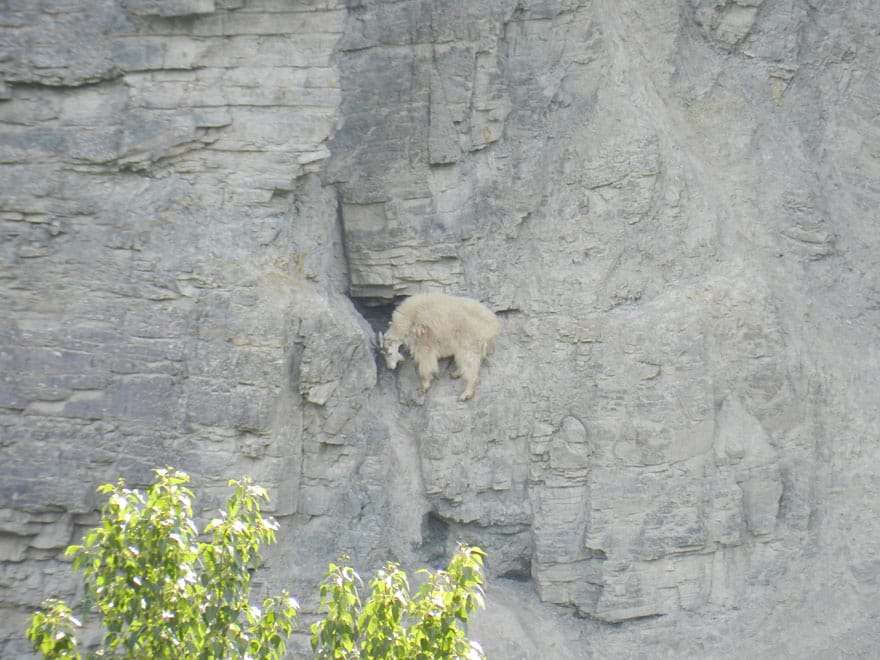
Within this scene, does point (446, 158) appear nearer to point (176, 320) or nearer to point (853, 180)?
point (176, 320)

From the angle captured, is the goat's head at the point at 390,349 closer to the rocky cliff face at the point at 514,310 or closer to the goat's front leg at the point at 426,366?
the goat's front leg at the point at 426,366

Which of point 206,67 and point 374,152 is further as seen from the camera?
point 374,152

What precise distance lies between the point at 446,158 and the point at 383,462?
8.84 feet

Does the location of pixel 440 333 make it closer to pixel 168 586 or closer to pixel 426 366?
pixel 426 366

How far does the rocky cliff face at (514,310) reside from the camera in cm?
995

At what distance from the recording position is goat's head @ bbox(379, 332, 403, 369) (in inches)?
436

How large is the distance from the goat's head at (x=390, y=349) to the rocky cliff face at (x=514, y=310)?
32 centimetres

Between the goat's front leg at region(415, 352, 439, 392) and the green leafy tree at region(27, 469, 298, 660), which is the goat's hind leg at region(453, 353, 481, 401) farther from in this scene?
the green leafy tree at region(27, 469, 298, 660)

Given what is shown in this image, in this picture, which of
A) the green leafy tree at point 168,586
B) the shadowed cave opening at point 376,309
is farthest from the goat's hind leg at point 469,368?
the green leafy tree at point 168,586

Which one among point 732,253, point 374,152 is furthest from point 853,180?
point 374,152

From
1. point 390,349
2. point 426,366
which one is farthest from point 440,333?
point 390,349

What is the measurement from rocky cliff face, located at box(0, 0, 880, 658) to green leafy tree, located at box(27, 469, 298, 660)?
3.44 metres

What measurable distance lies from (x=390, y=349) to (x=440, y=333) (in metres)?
0.47

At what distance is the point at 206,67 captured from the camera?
9.81 meters
